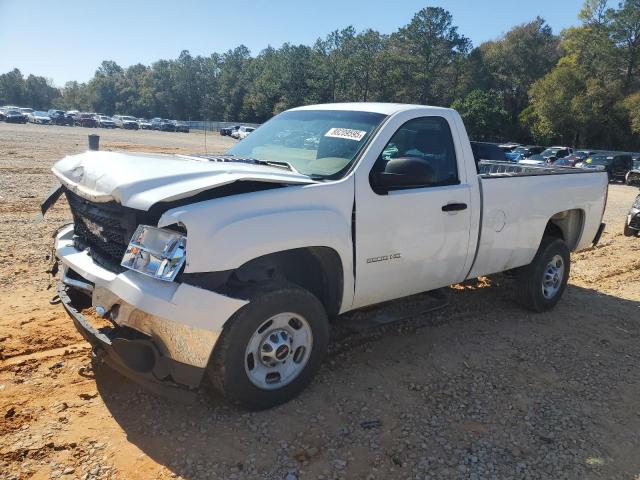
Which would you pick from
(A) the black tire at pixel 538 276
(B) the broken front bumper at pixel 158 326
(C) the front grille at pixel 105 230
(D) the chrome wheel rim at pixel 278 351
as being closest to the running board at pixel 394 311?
(D) the chrome wheel rim at pixel 278 351

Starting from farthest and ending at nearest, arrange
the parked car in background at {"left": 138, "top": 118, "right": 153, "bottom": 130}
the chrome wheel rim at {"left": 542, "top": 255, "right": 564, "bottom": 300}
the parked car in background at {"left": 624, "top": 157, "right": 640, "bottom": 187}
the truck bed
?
the parked car in background at {"left": 138, "top": 118, "right": 153, "bottom": 130}
the parked car in background at {"left": 624, "top": 157, "right": 640, "bottom": 187}
the chrome wheel rim at {"left": 542, "top": 255, "right": 564, "bottom": 300}
the truck bed

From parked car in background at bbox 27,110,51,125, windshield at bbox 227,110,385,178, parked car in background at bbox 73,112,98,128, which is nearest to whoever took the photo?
windshield at bbox 227,110,385,178

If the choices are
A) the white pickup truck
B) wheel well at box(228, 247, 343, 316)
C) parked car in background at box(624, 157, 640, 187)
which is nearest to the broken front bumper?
the white pickup truck

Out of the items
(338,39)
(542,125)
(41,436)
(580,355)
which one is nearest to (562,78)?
(542,125)

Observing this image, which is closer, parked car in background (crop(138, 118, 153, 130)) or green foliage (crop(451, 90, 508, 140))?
green foliage (crop(451, 90, 508, 140))

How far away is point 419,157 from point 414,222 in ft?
2.31

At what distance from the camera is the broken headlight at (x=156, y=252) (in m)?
2.88

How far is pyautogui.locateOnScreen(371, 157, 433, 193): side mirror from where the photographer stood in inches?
145

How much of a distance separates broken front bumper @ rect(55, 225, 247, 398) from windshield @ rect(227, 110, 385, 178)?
1358mm

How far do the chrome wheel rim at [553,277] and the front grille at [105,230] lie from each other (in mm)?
4417

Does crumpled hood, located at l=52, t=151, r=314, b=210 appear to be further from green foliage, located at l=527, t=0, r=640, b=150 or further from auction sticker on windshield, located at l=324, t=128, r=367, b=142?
Answer: green foliage, located at l=527, t=0, r=640, b=150

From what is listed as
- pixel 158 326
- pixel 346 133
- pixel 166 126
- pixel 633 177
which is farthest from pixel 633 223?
pixel 166 126

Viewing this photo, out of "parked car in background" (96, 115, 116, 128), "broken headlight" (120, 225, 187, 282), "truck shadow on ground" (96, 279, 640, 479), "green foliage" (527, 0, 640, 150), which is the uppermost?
"green foliage" (527, 0, 640, 150)

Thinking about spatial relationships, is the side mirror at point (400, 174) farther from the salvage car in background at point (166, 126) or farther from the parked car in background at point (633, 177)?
the salvage car in background at point (166, 126)
